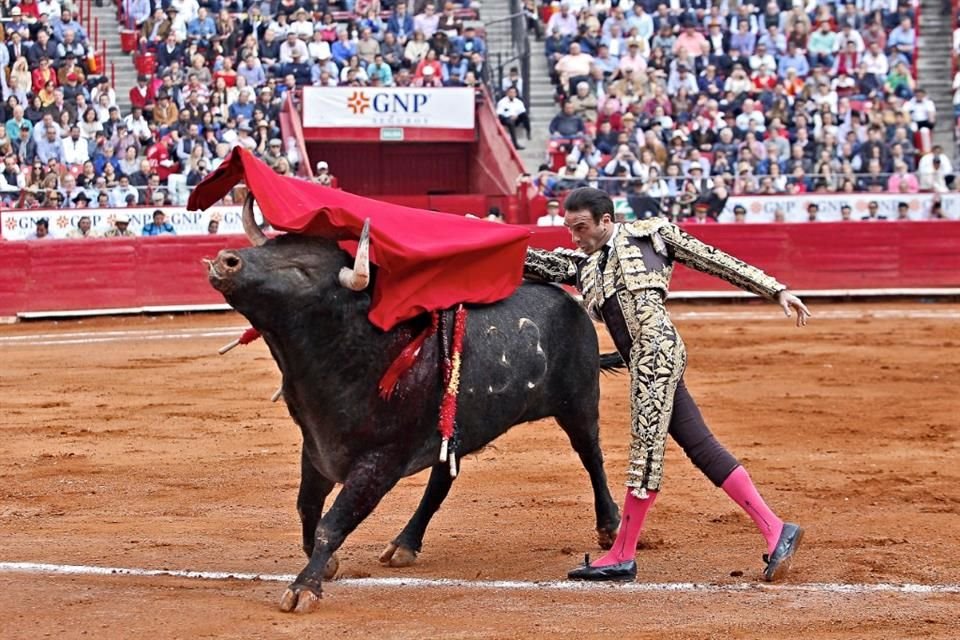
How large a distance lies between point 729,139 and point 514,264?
646 inches

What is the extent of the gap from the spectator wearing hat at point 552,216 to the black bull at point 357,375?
13073mm

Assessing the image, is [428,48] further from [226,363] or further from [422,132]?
[226,363]

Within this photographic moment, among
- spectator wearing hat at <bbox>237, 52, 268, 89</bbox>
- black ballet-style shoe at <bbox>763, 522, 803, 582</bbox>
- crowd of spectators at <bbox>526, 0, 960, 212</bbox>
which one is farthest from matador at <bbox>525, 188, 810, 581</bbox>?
spectator wearing hat at <bbox>237, 52, 268, 89</bbox>

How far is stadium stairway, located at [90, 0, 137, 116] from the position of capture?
75.8ft

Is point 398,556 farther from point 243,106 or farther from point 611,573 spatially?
point 243,106

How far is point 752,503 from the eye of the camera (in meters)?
6.60

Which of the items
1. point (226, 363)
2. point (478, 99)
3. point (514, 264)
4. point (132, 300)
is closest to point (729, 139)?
point (478, 99)

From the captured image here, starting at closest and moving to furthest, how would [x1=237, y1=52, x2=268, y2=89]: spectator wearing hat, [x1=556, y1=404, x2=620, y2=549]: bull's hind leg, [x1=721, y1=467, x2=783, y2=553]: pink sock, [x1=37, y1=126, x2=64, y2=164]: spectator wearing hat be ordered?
[x1=721, y1=467, x2=783, y2=553]: pink sock, [x1=556, y1=404, x2=620, y2=549]: bull's hind leg, [x1=37, y1=126, x2=64, y2=164]: spectator wearing hat, [x1=237, y1=52, x2=268, y2=89]: spectator wearing hat

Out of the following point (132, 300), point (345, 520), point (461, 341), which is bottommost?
point (132, 300)

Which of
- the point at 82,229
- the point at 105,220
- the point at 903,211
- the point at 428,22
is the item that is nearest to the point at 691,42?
the point at 428,22

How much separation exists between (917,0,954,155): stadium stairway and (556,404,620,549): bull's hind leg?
19.2 m

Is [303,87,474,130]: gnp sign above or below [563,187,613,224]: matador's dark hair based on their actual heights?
below

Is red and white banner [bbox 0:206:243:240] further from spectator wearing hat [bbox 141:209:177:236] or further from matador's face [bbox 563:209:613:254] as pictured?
matador's face [bbox 563:209:613:254]

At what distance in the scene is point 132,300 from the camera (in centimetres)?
1822
